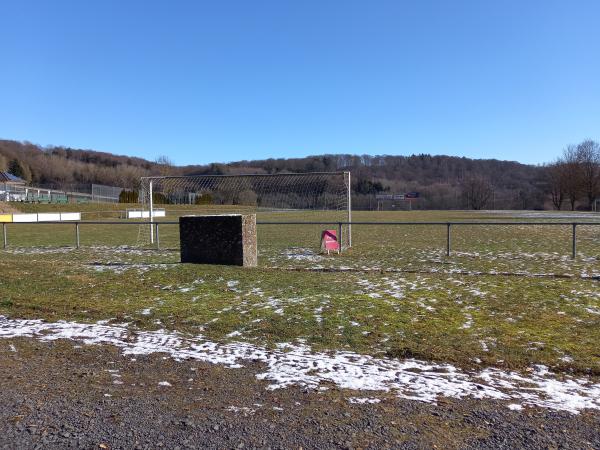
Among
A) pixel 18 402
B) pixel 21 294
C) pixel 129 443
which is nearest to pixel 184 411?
pixel 129 443

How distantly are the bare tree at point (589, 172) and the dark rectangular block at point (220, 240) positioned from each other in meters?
103

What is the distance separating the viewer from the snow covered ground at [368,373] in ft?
14.0

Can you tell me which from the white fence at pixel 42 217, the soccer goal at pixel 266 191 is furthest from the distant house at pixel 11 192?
the soccer goal at pixel 266 191

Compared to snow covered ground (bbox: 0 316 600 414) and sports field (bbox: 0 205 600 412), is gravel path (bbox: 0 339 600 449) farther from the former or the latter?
sports field (bbox: 0 205 600 412)

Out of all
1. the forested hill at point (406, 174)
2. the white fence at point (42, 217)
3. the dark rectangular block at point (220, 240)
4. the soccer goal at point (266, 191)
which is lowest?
the white fence at point (42, 217)

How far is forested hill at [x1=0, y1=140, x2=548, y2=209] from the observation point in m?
128

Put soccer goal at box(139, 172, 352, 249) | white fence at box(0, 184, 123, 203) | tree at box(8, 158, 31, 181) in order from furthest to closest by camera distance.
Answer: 1. tree at box(8, 158, 31, 181)
2. white fence at box(0, 184, 123, 203)
3. soccer goal at box(139, 172, 352, 249)

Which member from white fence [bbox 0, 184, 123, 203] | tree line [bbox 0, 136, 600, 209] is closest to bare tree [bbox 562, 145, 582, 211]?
tree line [bbox 0, 136, 600, 209]

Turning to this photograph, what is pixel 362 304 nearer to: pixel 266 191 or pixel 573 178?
pixel 266 191

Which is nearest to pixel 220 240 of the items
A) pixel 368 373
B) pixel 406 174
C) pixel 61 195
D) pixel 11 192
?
pixel 368 373

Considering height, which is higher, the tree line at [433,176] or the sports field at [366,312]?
the tree line at [433,176]

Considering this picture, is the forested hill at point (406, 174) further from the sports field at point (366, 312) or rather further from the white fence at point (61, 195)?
the sports field at point (366, 312)

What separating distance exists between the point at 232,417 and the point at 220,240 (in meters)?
9.18

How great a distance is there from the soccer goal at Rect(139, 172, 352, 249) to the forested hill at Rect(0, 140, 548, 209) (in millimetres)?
63207
